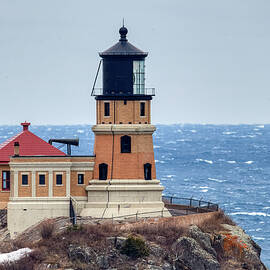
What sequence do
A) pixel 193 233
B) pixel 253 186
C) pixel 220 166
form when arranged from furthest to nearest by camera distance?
pixel 220 166 < pixel 253 186 < pixel 193 233

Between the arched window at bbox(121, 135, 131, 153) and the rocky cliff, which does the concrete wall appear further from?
the arched window at bbox(121, 135, 131, 153)

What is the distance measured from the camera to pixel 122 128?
59688 mm

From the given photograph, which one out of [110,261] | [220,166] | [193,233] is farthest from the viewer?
[220,166]

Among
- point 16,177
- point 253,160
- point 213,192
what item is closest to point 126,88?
point 16,177

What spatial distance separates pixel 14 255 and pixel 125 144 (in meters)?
12.7

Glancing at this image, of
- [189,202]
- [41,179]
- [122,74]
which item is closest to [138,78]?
[122,74]

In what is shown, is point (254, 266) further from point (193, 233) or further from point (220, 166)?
point (220, 166)

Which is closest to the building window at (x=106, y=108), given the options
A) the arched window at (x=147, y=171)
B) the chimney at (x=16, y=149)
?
the arched window at (x=147, y=171)

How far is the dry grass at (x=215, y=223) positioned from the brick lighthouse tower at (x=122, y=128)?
3621 mm

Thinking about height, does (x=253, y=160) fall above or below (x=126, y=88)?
below

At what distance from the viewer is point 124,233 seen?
2103 inches

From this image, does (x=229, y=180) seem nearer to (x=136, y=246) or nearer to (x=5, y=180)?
(x=5, y=180)

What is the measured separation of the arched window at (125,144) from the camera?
196 ft

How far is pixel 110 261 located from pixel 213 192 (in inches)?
2344
